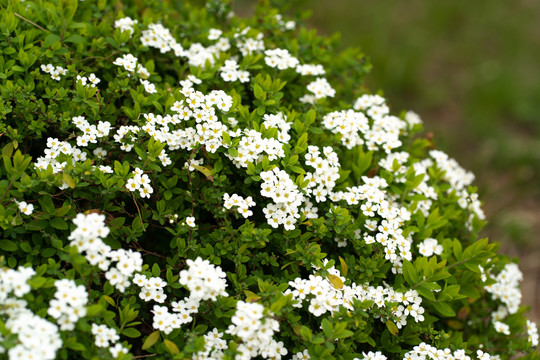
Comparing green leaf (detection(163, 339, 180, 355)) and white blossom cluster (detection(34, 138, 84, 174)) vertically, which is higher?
white blossom cluster (detection(34, 138, 84, 174))

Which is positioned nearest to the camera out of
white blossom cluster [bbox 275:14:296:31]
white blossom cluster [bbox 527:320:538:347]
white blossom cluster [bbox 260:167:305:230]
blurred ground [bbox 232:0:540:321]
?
white blossom cluster [bbox 260:167:305:230]

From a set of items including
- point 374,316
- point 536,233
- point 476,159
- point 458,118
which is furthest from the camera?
point 458,118

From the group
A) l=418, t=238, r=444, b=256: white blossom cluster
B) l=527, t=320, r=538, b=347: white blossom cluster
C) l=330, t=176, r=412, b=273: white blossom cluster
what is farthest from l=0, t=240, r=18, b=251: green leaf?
l=527, t=320, r=538, b=347: white blossom cluster

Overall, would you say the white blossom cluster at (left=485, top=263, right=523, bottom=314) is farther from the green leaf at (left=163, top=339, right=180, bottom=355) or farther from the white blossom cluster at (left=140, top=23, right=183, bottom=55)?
the white blossom cluster at (left=140, top=23, right=183, bottom=55)

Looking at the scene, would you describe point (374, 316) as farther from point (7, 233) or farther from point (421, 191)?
point (7, 233)

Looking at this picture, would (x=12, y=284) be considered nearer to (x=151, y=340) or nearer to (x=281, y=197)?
(x=151, y=340)

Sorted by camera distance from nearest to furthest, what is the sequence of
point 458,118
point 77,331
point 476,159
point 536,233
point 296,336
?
point 77,331 → point 296,336 → point 536,233 → point 476,159 → point 458,118

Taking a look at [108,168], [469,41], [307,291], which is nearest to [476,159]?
[469,41]
